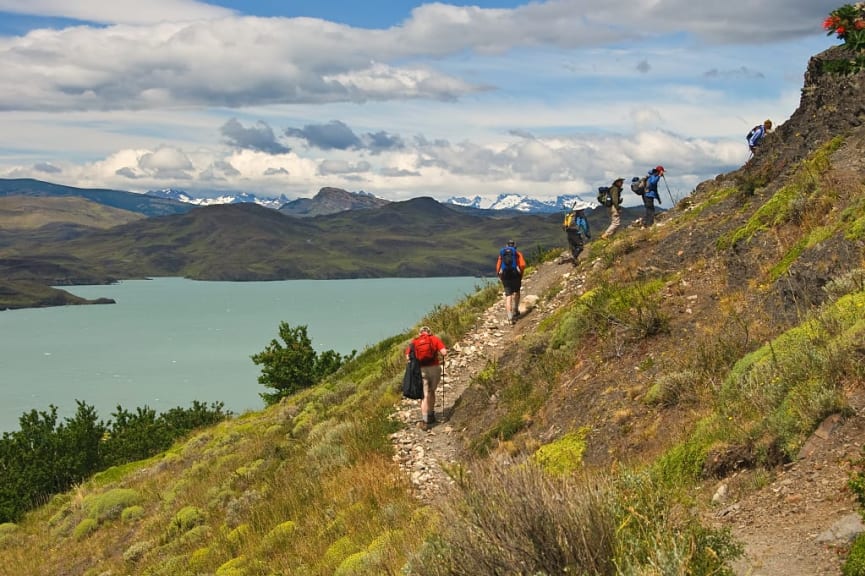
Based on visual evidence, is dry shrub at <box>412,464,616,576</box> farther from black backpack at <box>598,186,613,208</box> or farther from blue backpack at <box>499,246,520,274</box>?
black backpack at <box>598,186,613,208</box>

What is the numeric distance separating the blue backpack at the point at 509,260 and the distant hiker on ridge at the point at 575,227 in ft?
16.4

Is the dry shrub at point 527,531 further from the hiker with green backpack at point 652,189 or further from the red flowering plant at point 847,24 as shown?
the hiker with green backpack at point 652,189

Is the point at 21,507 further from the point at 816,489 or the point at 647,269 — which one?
the point at 816,489

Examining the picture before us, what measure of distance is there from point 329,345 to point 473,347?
10066 centimetres

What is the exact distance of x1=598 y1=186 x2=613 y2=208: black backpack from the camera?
27.3m

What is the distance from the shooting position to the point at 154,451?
3944 centimetres

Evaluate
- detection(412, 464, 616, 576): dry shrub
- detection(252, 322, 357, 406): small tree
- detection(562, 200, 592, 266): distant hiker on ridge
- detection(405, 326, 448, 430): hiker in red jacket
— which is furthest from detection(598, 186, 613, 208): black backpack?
detection(412, 464, 616, 576): dry shrub

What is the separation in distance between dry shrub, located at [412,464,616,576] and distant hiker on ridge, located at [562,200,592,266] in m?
20.2

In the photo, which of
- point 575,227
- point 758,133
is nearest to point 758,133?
point 758,133

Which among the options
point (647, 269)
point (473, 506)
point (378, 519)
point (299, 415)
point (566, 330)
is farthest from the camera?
point (299, 415)

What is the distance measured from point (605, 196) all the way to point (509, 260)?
862cm

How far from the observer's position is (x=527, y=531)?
5340mm

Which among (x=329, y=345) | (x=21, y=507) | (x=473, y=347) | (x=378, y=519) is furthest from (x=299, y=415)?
(x=329, y=345)

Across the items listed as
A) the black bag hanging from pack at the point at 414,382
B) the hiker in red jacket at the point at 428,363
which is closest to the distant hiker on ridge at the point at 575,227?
the hiker in red jacket at the point at 428,363
